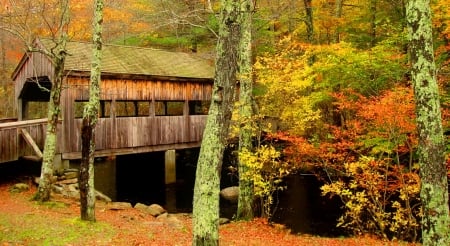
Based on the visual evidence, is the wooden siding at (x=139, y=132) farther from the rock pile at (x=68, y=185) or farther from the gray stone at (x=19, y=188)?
the gray stone at (x=19, y=188)

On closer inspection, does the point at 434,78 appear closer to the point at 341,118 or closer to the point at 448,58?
the point at 448,58

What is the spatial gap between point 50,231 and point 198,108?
56.8 feet

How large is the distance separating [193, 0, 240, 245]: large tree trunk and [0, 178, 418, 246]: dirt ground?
10.4 feet

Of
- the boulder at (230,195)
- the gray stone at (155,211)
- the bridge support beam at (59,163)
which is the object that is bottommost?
the boulder at (230,195)

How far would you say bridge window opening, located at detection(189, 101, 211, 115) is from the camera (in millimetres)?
24289

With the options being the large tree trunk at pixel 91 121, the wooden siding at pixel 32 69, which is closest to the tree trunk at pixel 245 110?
the large tree trunk at pixel 91 121

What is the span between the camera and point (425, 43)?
233 inches

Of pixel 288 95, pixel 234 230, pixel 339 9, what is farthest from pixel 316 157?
pixel 339 9

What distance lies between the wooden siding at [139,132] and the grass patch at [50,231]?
6298 mm

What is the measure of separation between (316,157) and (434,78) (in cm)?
1010

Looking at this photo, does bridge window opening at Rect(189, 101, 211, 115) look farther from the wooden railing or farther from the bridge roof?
the wooden railing

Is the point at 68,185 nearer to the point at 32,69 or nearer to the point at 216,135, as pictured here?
the point at 32,69

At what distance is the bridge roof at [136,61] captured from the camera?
16.7m

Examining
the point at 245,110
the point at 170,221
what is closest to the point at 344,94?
the point at 245,110
